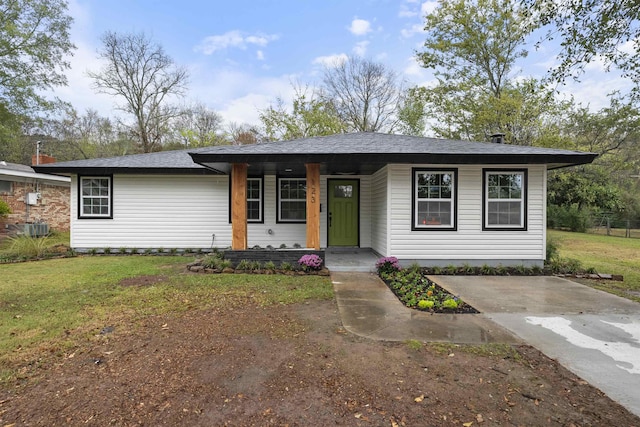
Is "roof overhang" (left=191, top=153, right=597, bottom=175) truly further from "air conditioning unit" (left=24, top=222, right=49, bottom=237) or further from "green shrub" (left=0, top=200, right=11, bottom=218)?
"green shrub" (left=0, top=200, right=11, bottom=218)

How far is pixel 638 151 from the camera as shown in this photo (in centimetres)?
1689

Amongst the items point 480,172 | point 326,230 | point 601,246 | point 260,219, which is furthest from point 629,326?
point 601,246

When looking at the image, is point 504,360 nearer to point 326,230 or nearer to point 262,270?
point 262,270

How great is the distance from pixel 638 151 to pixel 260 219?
18870 millimetres

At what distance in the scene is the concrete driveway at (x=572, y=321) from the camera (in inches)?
113

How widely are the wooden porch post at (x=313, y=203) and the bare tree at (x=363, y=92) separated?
17.8 metres

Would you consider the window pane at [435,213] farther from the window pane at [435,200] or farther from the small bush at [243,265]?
the small bush at [243,265]

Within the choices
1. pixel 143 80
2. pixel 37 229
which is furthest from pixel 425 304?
pixel 143 80

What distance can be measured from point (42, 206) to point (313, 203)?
14.6 meters

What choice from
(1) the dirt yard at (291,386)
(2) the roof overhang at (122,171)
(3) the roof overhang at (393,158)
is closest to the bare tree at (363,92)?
(2) the roof overhang at (122,171)

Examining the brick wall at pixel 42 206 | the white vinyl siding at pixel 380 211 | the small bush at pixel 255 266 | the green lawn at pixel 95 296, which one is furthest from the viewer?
the brick wall at pixel 42 206

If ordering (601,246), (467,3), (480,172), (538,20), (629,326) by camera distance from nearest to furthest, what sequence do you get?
(629,326) → (538,20) → (480,172) → (601,246) → (467,3)

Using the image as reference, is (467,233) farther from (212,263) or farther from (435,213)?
(212,263)

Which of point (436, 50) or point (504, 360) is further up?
point (436, 50)
